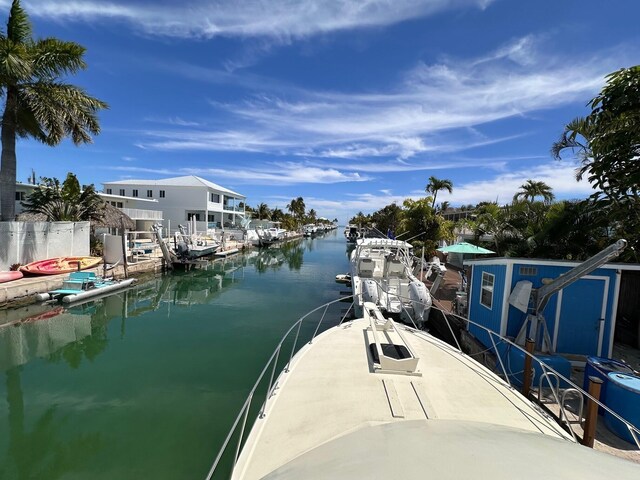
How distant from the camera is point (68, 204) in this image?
19.9 metres

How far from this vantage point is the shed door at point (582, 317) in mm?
7375

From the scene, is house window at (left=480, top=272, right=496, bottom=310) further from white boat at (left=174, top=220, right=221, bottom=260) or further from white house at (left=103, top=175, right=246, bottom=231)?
white house at (left=103, top=175, right=246, bottom=231)

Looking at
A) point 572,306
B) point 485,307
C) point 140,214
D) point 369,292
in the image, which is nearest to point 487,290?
point 485,307

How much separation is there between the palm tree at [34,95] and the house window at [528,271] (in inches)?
790

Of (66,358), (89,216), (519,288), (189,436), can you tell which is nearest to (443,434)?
(189,436)

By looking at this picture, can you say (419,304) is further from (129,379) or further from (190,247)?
(190,247)

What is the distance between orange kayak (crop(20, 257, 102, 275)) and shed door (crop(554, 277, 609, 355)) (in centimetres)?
2000

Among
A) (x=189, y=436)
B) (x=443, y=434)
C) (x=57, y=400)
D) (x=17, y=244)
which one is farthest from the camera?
(x=17, y=244)

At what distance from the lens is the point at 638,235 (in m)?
8.42

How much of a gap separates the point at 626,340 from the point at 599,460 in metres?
9.77

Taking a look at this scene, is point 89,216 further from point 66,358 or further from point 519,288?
point 519,288

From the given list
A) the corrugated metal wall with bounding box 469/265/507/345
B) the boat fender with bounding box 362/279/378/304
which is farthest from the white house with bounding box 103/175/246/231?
the corrugated metal wall with bounding box 469/265/507/345

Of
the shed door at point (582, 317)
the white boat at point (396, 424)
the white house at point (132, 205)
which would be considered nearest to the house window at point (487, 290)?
the shed door at point (582, 317)

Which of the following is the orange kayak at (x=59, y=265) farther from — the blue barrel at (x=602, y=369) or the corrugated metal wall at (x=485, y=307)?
the blue barrel at (x=602, y=369)
